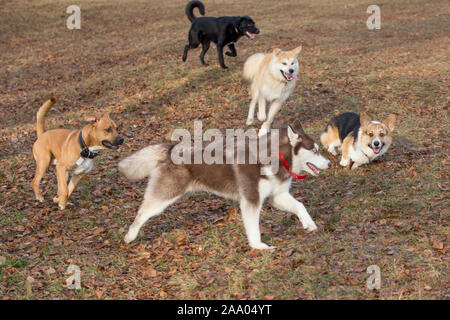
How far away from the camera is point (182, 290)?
5418 millimetres

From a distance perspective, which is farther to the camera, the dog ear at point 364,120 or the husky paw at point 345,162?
the husky paw at point 345,162

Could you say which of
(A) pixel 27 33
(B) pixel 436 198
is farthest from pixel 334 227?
(A) pixel 27 33

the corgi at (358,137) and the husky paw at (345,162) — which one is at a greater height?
the corgi at (358,137)

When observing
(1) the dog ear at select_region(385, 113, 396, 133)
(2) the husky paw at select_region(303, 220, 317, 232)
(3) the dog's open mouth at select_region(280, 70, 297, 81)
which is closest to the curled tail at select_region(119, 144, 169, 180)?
(2) the husky paw at select_region(303, 220, 317, 232)

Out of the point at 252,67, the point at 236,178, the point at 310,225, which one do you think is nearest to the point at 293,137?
the point at 236,178

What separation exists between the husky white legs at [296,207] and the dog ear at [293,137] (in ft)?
2.45

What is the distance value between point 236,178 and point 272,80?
519 cm

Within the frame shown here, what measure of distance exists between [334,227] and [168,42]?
1657 centimetres

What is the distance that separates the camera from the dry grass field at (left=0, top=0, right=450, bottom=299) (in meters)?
5.45

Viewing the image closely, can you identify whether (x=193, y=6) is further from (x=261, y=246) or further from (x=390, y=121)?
(x=261, y=246)

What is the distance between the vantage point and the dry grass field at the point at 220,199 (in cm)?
545

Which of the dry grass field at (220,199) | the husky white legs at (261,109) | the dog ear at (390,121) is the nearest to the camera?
the dry grass field at (220,199)

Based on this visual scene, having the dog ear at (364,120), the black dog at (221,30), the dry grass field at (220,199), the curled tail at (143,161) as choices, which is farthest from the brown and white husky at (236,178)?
the black dog at (221,30)

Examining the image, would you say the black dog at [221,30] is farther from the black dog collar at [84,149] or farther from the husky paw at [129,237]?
the husky paw at [129,237]
